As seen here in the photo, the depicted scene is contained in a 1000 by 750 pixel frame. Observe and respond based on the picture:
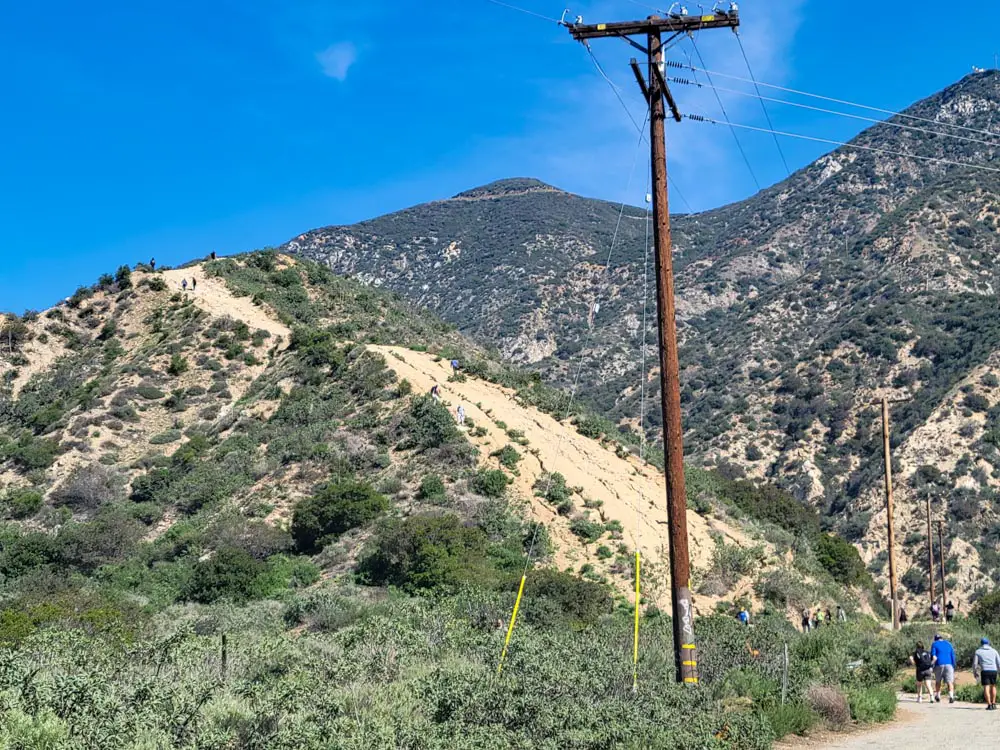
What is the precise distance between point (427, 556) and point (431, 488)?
18.6ft

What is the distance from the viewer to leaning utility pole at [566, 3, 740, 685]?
13.6m

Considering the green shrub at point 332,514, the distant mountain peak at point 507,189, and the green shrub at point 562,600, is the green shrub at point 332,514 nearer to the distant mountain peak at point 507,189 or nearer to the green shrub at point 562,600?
the green shrub at point 562,600

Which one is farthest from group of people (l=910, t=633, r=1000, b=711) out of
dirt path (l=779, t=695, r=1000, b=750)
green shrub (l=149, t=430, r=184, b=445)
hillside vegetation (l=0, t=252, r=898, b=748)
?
green shrub (l=149, t=430, r=184, b=445)

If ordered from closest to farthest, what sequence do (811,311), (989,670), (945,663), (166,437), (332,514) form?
1. (989,670)
2. (945,663)
3. (332,514)
4. (166,437)
5. (811,311)

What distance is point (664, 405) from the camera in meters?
14.0

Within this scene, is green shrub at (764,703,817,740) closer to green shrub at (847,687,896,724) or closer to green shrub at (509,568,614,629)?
green shrub at (847,687,896,724)

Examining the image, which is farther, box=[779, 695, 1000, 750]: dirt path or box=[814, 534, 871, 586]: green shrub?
box=[814, 534, 871, 586]: green shrub

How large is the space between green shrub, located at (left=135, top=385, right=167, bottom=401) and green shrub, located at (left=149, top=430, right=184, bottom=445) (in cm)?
321

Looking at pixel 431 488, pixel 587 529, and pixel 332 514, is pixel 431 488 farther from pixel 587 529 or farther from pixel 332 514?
pixel 587 529

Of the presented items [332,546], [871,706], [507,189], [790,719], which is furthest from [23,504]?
[507,189]

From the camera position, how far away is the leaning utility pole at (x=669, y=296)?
1362 centimetres

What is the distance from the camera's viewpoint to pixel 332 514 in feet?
101

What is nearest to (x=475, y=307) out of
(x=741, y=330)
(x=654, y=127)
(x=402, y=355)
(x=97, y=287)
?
(x=741, y=330)

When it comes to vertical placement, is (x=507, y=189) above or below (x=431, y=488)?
above
